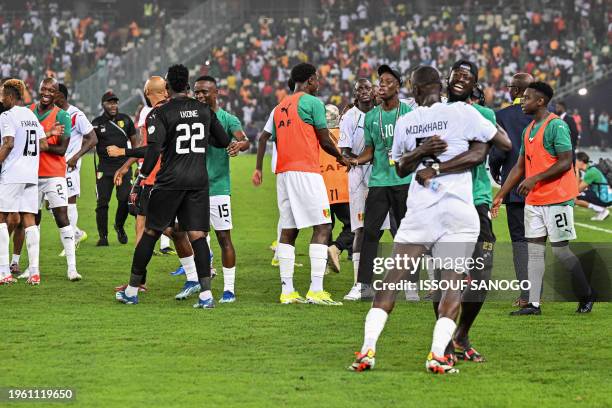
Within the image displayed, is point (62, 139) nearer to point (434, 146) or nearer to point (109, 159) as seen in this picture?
point (109, 159)

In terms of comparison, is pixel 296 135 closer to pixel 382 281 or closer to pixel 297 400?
pixel 382 281

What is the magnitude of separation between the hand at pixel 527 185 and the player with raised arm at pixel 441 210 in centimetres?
235

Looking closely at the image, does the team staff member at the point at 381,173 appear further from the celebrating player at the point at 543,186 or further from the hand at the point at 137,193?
the hand at the point at 137,193

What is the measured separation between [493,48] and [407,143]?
1716 inches

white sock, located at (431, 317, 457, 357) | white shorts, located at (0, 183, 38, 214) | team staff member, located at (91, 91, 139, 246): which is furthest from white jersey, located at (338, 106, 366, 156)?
team staff member, located at (91, 91, 139, 246)

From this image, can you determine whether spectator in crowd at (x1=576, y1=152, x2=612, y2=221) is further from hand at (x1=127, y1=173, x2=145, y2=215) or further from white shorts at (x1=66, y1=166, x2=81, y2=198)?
hand at (x1=127, y1=173, x2=145, y2=215)

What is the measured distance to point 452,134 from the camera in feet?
24.4

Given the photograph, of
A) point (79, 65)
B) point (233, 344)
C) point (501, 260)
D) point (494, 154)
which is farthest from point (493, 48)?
point (233, 344)

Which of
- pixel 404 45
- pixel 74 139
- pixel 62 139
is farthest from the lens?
pixel 404 45

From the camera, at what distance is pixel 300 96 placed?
35.1 feet

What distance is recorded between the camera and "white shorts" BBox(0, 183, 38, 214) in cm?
1180

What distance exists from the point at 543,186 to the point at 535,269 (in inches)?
31.0

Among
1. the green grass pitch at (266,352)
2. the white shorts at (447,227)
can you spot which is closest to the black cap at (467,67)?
the white shorts at (447,227)

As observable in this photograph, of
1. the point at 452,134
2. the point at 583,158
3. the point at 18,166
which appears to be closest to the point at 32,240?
the point at 18,166
